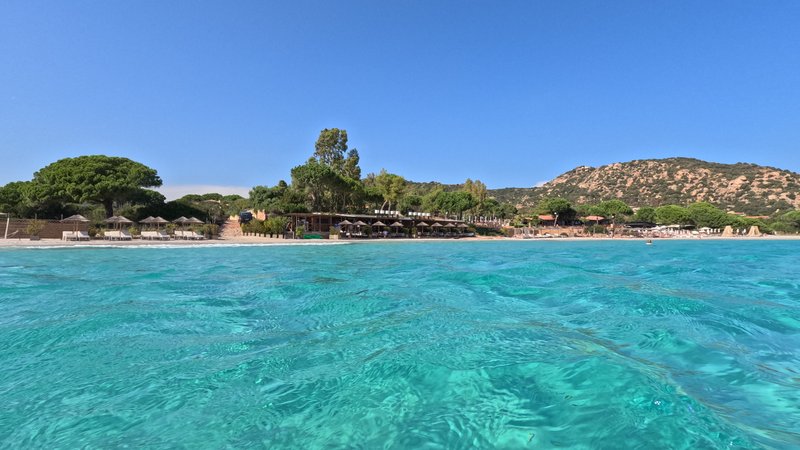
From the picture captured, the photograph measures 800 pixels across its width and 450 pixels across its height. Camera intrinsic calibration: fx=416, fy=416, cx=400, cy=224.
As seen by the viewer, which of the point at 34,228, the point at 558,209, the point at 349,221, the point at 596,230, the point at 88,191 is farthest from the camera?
the point at 558,209

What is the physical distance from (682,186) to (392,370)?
4141 inches

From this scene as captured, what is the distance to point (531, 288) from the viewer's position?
9.76 metres

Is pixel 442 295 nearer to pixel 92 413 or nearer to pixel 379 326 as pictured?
pixel 379 326

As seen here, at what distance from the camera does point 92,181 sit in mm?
31500

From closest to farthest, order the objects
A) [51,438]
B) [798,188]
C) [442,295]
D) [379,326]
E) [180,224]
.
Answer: [51,438]
[379,326]
[442,295]
[180,224]
[798,188]

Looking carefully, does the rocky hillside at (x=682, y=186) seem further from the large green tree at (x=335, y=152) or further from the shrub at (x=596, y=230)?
the large green tree at (x=335, y=152)

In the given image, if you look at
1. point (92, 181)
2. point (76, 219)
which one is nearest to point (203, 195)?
point (92, 181)

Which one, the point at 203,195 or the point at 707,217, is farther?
the point at 707,217

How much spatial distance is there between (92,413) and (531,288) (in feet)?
28.1

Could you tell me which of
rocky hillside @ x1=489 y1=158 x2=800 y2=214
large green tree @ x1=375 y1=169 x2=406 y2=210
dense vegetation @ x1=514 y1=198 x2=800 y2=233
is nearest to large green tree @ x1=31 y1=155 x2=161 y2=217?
large green tree @ x1=375 y1=169 x2=406 y2=210

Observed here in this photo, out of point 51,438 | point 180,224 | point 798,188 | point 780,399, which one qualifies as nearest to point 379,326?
point 51,438

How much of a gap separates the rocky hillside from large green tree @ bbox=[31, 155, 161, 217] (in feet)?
277

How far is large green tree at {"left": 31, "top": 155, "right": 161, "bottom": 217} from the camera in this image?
30.9 meters

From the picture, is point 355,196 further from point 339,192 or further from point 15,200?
point 15,200
